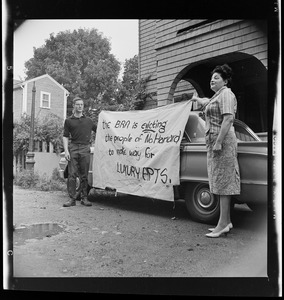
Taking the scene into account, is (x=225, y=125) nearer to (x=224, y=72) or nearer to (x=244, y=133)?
(x=244, y=133)

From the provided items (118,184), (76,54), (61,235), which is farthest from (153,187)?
(76,54)

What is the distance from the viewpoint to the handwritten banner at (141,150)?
3373mm

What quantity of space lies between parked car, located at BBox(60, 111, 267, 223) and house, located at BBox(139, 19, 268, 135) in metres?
0.17

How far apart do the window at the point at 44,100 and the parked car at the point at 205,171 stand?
553 mm

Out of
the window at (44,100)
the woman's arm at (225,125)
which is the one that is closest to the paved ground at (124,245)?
the woman's arm at (225,125)

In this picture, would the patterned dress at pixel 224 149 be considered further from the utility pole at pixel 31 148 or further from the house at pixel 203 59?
the utility pole at pixel 31 148

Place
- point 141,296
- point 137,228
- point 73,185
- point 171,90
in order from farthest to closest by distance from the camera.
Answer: point 171,90
point 73,185
point 137,228
point 141,296

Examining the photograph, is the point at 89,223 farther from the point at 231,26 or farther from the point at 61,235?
the point at 231,26

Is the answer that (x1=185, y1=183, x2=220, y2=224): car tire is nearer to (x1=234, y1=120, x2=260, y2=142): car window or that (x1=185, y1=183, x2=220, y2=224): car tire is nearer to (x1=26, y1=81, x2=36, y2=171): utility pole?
(x1=234, y1=120, x2=260, y2=142): car window

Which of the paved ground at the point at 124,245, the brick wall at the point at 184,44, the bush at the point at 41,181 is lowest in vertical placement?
the paved ground at the point at 124,245

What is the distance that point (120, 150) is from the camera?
11.7 ft

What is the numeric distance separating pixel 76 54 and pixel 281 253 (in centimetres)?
269

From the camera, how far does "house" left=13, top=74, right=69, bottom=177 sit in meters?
3.17

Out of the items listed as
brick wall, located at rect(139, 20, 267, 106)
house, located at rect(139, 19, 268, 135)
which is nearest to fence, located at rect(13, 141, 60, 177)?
house, located at rect(139, 19, 268, 135)
